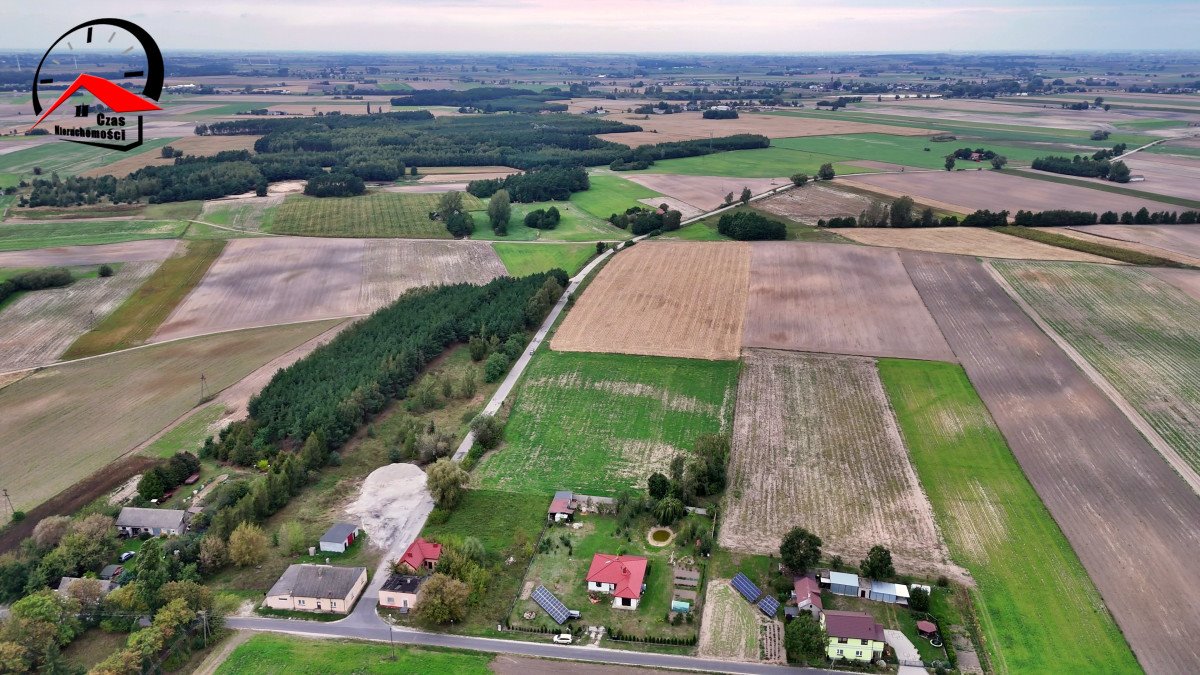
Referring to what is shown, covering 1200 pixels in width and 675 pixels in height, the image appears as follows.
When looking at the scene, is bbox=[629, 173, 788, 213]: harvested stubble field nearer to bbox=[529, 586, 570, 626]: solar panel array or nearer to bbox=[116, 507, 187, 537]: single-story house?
bbox=[529, 586, 570, 626]: solar panel array

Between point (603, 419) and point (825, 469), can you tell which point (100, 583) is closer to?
point (603, 419)

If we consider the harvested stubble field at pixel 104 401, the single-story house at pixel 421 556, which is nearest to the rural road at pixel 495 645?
the single-story house at pixel 421 556

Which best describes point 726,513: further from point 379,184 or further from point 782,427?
point 379,184

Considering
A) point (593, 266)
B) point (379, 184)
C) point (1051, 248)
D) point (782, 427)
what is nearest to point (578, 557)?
point (782, 427)

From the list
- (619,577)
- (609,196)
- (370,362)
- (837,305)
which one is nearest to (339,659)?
(619,577)

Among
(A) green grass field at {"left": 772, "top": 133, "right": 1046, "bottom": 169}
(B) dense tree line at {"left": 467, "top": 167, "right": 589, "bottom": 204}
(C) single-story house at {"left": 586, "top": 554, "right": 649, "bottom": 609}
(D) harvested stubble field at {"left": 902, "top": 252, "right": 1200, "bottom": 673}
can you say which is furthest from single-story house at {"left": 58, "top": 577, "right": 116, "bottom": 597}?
(A) green grass field at {"left": 772, "top": 133, "right": 1046, "bottom": 169}

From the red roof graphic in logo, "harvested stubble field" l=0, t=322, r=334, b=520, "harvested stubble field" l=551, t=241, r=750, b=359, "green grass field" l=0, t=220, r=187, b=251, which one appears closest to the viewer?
the red roof graphic in logo

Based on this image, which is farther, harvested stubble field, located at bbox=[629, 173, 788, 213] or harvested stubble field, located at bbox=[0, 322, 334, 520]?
harvested stubble field, located at bbox=[629, 173, 788, 213]

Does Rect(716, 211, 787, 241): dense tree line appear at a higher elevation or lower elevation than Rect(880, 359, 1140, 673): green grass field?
higher
